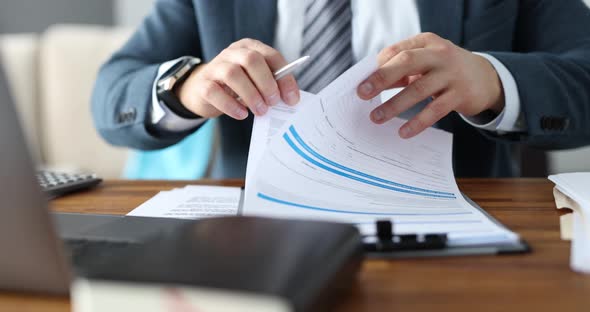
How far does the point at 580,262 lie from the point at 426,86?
25cm

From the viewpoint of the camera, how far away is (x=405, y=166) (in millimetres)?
576

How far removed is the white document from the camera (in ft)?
1.46

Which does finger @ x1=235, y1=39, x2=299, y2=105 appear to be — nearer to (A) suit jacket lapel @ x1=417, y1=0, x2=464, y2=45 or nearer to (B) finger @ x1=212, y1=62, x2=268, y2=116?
(B) finger @ x1=212, y1=62, x2=268, y2=116

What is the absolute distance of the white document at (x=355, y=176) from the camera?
444 millimetres

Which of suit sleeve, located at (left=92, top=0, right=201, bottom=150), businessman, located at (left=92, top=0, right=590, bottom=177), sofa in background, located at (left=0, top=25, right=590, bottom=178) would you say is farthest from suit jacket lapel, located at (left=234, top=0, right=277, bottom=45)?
sofa in background, located at (left=0, top=25, right=590, bottom=178)

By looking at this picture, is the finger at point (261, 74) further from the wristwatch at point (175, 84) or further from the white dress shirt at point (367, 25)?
the white dress shirt at point (367, 25)

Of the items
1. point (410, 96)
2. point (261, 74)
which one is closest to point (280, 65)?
point (261, 74)

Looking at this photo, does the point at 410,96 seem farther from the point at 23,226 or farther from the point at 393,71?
the point at 23,226

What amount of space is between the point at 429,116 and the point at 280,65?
0.17 m

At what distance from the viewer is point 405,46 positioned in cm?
58

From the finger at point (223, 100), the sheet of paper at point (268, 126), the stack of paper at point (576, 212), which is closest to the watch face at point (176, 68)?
the finger at point (223, 100)

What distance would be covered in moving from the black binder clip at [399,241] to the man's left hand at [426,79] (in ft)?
0.60

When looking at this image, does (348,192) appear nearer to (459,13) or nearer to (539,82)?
(539,82)

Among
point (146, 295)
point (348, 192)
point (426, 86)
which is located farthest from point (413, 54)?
point (146, 295)
